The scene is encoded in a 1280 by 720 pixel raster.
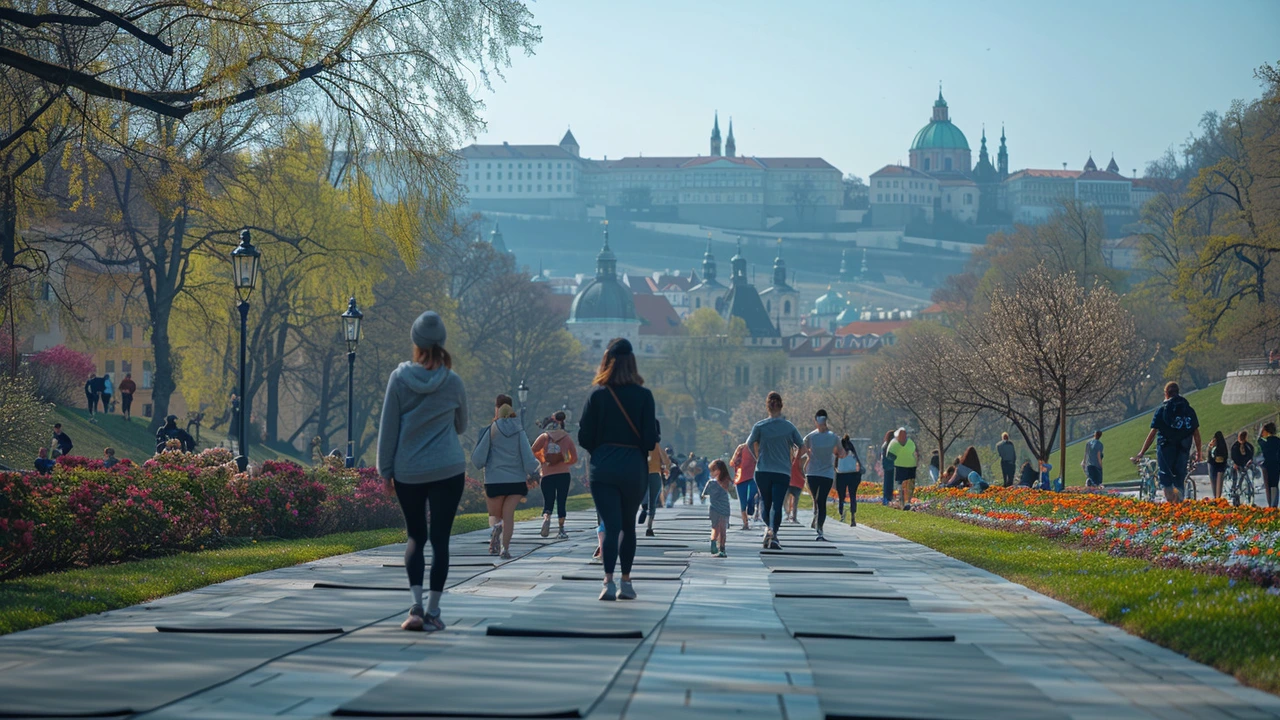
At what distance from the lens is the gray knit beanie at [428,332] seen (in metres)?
9.25

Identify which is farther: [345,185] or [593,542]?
[593,542]

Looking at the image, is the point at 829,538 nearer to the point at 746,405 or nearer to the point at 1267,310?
the point at 1267,310

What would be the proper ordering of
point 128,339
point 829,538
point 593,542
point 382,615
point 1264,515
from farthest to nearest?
point 128,339, point 829,538, point 593,542, point 1264,515, point 382,615

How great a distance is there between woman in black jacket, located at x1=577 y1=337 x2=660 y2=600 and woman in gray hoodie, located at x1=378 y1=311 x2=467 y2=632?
1.28m

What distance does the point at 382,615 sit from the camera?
31.1 ft

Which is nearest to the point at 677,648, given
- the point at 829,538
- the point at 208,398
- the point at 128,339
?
the point at 829,538

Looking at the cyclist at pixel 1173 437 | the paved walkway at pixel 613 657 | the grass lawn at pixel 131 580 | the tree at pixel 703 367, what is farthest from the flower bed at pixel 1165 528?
the tree at pixel 703 367

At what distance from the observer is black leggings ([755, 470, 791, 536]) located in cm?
1540

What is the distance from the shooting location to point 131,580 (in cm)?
1160

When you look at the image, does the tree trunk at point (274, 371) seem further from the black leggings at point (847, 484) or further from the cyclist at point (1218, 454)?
the cyclist at point (1218, 454)

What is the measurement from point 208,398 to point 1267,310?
1066 inches

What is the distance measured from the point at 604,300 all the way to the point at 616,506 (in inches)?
7154

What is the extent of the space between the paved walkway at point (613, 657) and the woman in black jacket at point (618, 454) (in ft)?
1.18

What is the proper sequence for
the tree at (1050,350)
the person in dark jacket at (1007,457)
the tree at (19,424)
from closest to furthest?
the tree at (19,424), the person in dark jacket at (1007,457), the tree at (1050,350)
